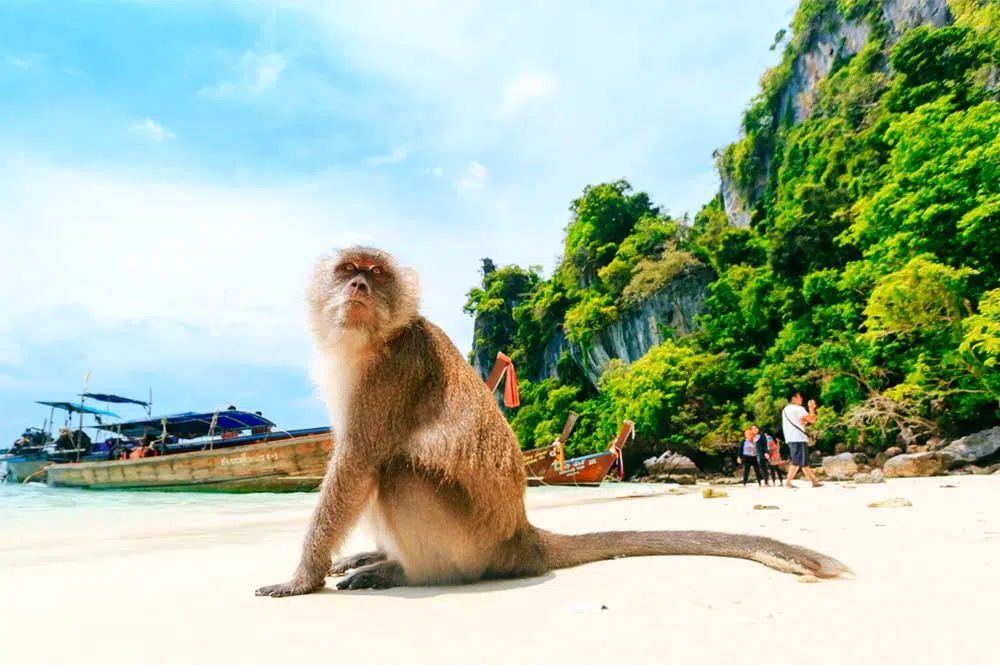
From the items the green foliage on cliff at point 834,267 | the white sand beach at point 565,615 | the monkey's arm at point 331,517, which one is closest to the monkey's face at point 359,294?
the monkey's arm at point 331,517

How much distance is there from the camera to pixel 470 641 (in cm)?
207

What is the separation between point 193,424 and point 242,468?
10.5 metres

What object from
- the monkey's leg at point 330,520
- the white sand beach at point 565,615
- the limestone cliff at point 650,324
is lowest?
the white sand beach at point 565,615

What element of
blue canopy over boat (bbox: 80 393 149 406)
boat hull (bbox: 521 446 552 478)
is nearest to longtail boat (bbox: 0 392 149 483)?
blue canopy over boat (bbox: 80 393 149 406)

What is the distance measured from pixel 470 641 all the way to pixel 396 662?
286mm

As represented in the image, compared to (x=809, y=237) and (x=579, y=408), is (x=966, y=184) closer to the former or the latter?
(x=809, y=237)

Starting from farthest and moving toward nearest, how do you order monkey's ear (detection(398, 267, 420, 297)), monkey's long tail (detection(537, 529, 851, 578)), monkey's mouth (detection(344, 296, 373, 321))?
monkey's ear (detection(398, 267, 420, 297)), monkey's mouth (detection(344, 296, 373, 321)), monkey's long tail (detection(537, 529, 851, 578))

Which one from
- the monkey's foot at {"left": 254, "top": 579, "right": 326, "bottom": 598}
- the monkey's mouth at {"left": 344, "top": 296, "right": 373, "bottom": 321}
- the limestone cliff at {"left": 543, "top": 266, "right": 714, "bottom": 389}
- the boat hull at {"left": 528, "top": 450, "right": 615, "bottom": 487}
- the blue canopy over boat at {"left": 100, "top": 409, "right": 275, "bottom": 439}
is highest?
the limestone cliff at {"left": 543, "top": 266, "right": 714, "bottom": 389}

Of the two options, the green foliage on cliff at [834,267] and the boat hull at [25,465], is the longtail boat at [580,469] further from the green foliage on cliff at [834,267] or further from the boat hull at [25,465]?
the boat hull at [25,465]

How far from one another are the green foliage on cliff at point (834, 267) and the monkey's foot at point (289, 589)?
17.6 m

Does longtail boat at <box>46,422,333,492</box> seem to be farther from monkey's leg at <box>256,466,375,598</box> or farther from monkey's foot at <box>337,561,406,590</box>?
monkey's leg at <box>256,466,375,598</box>

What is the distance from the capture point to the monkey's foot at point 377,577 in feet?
10.7

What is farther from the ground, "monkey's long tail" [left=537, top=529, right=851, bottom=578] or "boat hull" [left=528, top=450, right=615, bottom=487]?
"boat hull" [left=528, top=450, right=615, bottom=487]

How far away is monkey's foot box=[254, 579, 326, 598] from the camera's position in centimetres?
299
